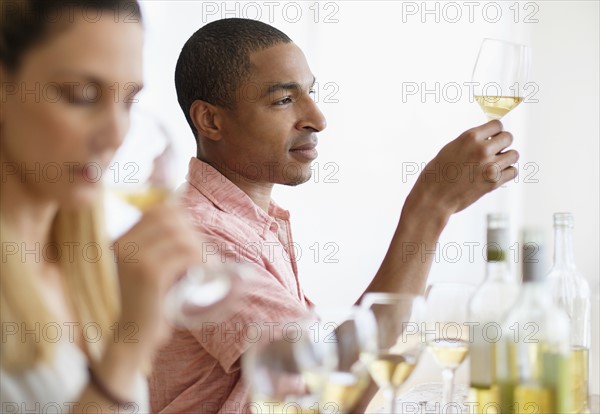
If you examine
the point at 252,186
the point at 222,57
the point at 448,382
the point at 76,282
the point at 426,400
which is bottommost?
the point at 426,400

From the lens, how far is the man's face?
6.28ft

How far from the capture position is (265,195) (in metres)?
1.96

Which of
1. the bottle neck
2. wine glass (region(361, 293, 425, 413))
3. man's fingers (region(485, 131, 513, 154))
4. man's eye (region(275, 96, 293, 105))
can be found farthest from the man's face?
wine glass (region(361, 293, 425, 413))

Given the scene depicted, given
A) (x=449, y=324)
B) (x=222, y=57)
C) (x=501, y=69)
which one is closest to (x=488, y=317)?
(x=449, y=324)

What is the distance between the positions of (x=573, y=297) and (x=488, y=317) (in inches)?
14.2

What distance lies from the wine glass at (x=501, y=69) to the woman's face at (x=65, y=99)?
0.58 m

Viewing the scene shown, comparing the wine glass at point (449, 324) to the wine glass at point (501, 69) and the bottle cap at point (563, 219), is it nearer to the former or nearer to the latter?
the bottle cap at point (563, 219)

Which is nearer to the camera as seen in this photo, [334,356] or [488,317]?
[334,356]

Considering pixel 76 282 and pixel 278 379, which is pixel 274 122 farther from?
pixel 278 379

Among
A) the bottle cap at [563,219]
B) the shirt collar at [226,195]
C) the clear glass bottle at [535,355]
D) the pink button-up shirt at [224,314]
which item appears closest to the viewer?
the clear glass bottle at [535,355]

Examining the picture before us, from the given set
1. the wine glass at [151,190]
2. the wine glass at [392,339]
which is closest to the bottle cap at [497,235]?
the wine glass at [392,339]

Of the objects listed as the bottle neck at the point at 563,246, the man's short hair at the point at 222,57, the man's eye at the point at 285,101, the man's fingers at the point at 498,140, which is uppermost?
the man's short hair at the point at 222,57

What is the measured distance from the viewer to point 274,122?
6.29 feet

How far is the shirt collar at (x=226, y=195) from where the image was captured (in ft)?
5.91
